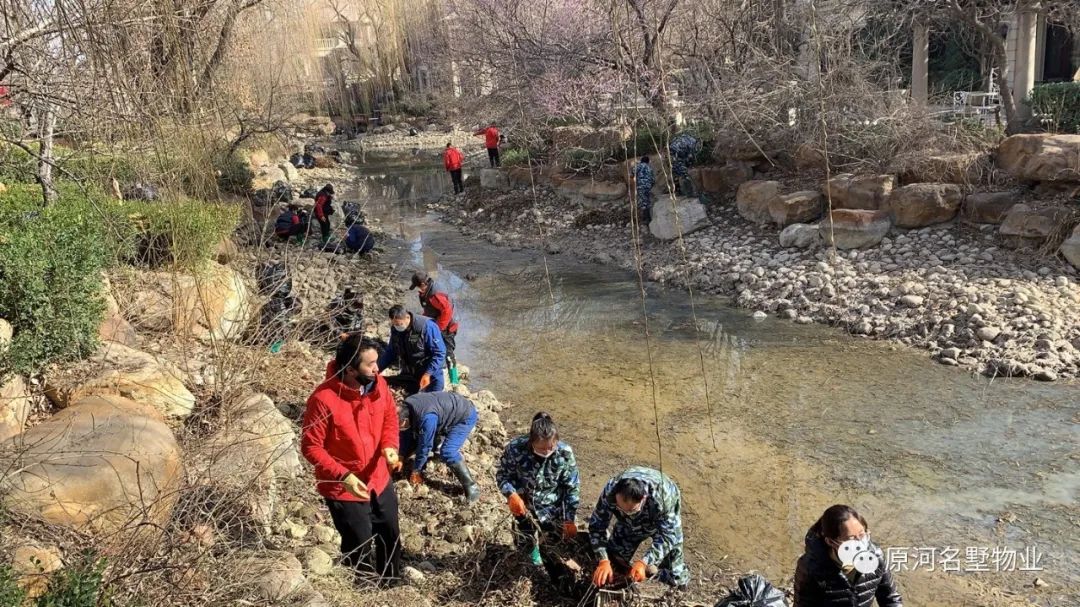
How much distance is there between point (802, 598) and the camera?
9.60ft

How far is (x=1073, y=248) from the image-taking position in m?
7.80

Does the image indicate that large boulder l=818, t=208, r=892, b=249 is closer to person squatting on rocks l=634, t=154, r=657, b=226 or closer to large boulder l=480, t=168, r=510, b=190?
person squatting on rocks l=634, t=154, r=657, b=226

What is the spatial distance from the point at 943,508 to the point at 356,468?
12.4 ft

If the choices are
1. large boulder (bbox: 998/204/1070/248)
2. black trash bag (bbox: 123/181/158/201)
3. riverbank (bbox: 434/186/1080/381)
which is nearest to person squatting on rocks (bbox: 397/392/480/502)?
riverbank (bbox: 434/186/1080/381)

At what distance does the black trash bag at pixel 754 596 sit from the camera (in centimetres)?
293

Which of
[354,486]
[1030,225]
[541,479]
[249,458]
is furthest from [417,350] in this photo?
[1030,225]

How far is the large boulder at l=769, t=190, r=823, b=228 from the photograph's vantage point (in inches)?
397

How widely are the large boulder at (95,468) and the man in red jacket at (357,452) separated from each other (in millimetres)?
649

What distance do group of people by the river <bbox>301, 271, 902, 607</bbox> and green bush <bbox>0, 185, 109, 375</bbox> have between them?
6.69 feet

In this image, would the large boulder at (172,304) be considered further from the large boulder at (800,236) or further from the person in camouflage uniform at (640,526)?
the large boulder at (800,236)

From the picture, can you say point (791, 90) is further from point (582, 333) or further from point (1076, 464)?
point (1076, 464)

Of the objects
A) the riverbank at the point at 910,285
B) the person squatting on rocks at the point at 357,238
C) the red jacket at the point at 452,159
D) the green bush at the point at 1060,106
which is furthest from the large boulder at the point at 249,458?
the red jacket at the point at 452,159

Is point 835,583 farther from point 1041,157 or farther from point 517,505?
point 1041,157

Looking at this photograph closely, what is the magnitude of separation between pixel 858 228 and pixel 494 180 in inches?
Result: 342
